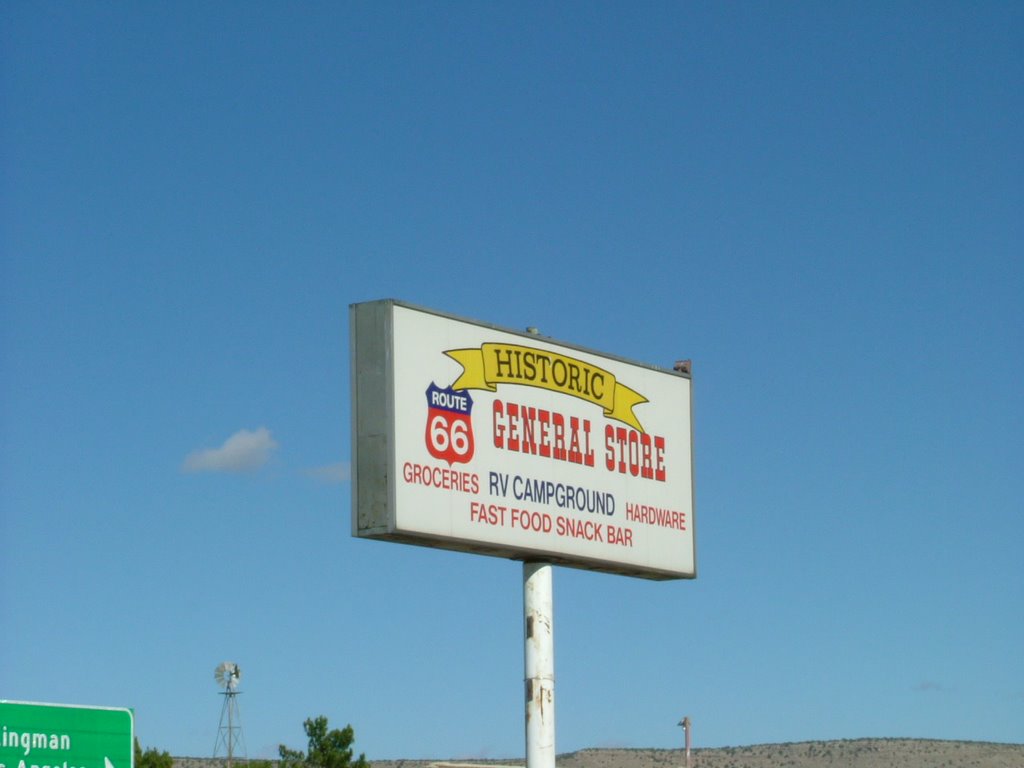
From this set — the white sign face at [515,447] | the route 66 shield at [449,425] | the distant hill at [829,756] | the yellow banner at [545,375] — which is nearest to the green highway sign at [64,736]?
the white sign face at [515,447]

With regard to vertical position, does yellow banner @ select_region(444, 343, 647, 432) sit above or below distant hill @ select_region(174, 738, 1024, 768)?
above

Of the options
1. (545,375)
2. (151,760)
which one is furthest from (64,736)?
(151,760)

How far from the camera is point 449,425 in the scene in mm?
18094

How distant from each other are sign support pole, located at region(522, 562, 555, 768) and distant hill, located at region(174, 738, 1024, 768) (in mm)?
89220

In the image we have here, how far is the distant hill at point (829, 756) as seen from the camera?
109688mm

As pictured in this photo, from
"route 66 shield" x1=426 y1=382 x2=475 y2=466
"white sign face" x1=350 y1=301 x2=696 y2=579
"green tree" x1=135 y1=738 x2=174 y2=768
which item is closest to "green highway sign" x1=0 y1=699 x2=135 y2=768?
"white sign face" x1=350 y1=301 x2=696 y2=579

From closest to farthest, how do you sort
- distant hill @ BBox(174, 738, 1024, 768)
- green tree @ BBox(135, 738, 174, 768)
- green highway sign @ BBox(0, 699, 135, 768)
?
green highway sign @ BBox(0, 699, 135, 768) < green tree @ BBox(135, 738, 174, 768) < distant hill @ BBox(174, 738, 1024, 768)

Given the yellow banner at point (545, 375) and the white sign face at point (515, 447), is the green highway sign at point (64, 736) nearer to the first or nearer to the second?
the white sign face at point (515, 447)

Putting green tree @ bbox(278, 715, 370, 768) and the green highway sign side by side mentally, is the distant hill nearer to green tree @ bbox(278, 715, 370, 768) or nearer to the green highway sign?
green tree @ bbox(278, 715, 370, 768)

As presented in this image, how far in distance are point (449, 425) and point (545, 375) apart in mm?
1506

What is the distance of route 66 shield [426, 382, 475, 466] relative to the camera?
705 inches

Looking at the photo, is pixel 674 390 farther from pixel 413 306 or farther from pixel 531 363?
pixel 413 306

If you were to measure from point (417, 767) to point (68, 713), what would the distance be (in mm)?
100803

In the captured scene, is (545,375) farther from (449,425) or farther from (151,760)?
(151,760)
